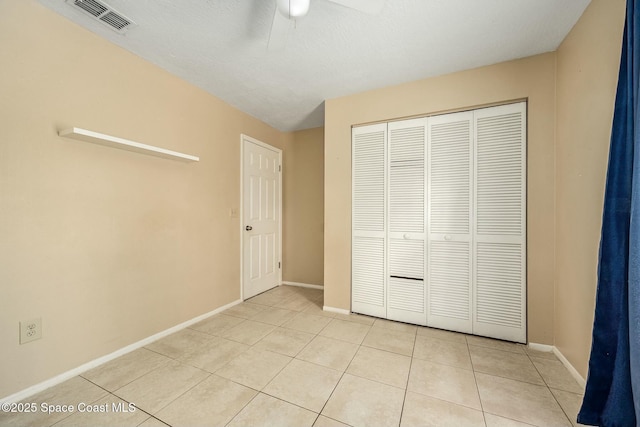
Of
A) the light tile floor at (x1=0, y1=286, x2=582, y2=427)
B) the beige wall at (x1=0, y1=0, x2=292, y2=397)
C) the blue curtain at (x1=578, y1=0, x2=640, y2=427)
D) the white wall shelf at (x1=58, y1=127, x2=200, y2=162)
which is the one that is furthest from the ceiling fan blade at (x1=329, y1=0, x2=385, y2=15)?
the light tile floor at (x1=0, y1=286, x2=582, y2=427)

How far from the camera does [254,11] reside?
1575 mm

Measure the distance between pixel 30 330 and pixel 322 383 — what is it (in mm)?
1860

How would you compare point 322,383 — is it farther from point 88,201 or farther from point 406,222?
point 88,201

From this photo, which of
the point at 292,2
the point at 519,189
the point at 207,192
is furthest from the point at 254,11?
the point at 519,189

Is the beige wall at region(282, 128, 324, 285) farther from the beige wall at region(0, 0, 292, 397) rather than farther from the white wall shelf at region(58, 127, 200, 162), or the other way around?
the white wall shelf at region(58, 127, 200, 162)

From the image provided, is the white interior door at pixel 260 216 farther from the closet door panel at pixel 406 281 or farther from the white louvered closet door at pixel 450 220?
the white louvered closet door at pixel 450 220

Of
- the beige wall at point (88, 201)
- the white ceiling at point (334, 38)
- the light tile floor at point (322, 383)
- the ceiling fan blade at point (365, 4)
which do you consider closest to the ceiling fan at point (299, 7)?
the ceiling fan blade at point (365, 4)

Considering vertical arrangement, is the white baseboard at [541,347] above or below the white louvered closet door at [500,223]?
below

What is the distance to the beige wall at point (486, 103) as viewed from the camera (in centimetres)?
196

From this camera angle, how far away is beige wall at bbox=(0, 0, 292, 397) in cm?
143

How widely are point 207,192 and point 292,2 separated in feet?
6.60

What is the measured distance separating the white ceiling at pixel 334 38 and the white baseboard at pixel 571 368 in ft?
7.81

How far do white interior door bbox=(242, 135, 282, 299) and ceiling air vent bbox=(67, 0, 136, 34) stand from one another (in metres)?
1.54

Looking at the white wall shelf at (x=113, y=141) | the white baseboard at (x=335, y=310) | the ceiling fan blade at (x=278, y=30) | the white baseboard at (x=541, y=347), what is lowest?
the white baseboard at (x=335, y=310)
